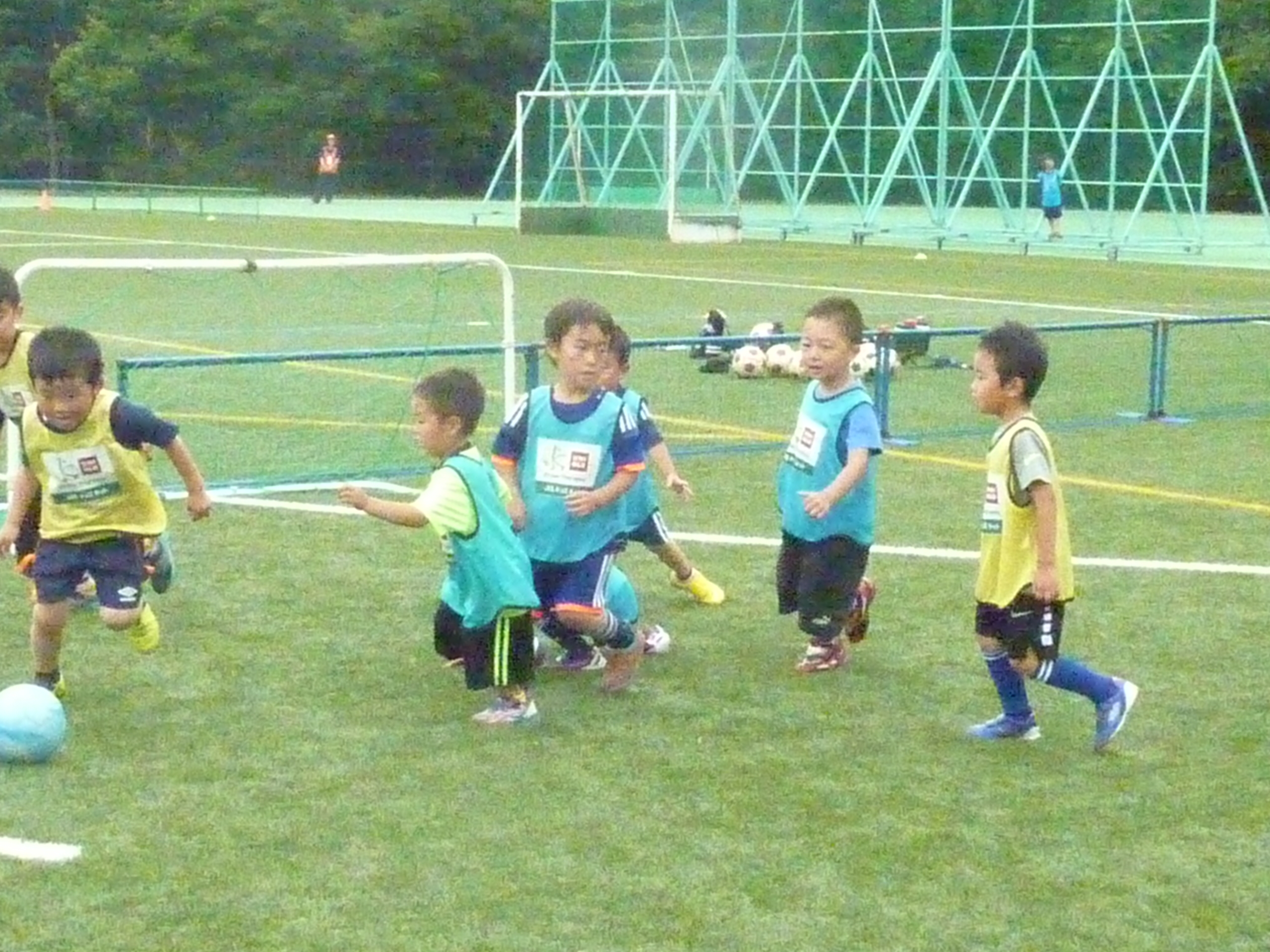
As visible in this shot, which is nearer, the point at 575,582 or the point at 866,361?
the point at 575,582

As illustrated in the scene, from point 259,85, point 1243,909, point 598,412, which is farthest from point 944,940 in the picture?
point 259,85

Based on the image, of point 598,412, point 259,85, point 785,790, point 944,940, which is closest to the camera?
point 944,940

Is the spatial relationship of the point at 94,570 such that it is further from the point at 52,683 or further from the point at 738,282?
the point at 738,282

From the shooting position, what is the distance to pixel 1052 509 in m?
6.45

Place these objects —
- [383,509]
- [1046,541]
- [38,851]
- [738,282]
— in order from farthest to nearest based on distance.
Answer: [738,282], [1046,541], [383,509], [38,851]

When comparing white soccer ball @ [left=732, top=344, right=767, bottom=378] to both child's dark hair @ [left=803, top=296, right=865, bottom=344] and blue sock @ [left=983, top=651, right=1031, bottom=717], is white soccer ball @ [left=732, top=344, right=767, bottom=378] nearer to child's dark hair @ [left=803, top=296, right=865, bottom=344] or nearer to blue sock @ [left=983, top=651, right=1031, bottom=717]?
child's dark hair @ [left=803, top=296, right=865, bottom=344]

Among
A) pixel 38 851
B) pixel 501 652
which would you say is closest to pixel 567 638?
pixel 501 652

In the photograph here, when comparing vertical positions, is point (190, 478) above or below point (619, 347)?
below

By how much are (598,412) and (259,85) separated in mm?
68622

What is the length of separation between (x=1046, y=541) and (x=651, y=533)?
2471 mm

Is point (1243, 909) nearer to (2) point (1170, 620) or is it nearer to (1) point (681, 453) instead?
(2) point (1170, 620)

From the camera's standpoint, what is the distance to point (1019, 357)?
6543 millimetres

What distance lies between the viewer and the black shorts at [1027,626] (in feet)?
21.5

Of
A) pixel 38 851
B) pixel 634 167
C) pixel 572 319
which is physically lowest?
pixel 38 851
